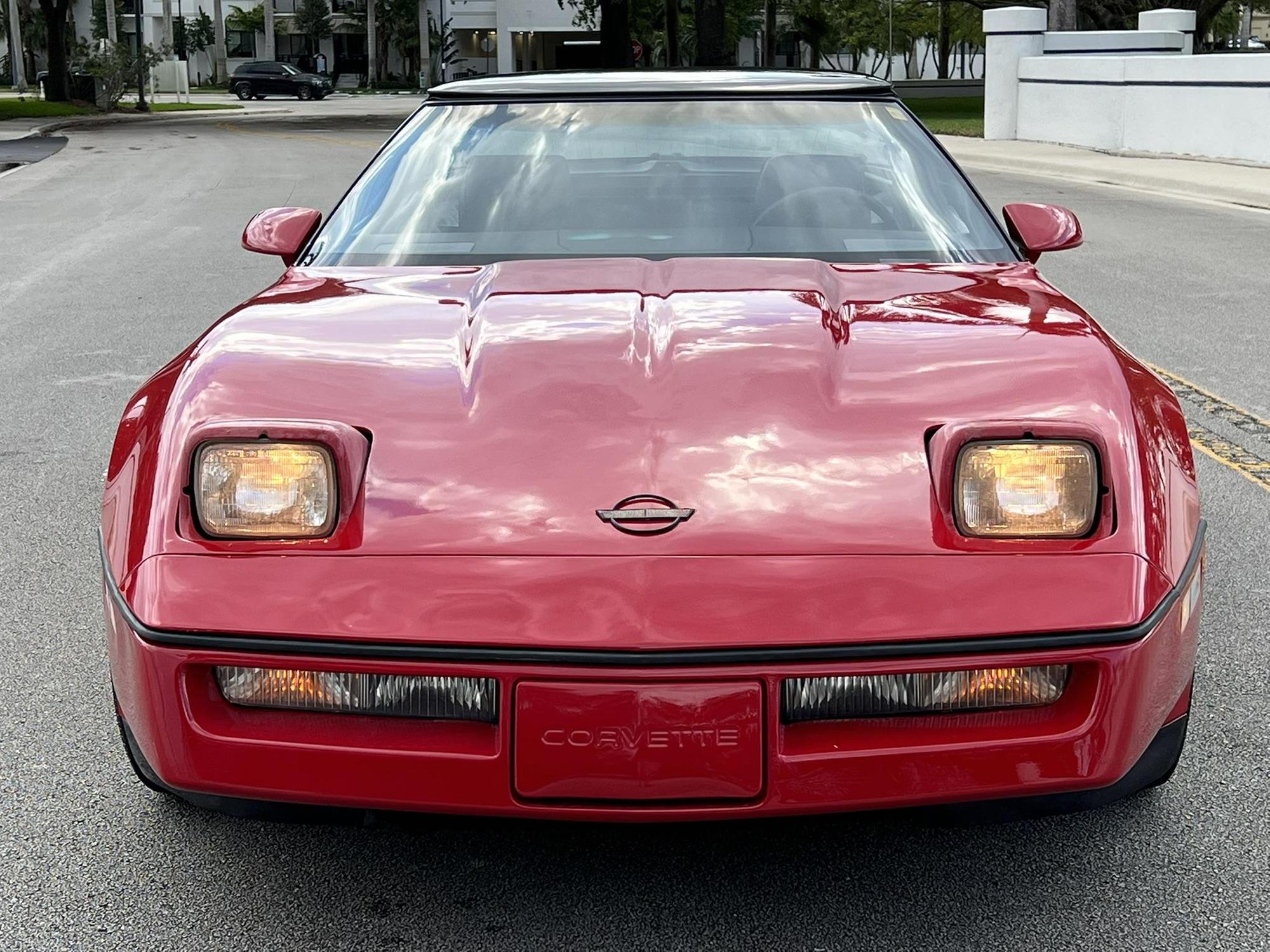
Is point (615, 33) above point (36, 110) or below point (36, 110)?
above

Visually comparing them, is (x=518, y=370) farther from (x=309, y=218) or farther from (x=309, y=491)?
(x=309, y=218)

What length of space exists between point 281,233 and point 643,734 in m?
2.24

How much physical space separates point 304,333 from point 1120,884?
69.2 inches

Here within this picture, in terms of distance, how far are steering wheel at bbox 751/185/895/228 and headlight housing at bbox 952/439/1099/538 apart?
1316 millimetres

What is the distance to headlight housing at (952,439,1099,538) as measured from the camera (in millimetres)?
2338

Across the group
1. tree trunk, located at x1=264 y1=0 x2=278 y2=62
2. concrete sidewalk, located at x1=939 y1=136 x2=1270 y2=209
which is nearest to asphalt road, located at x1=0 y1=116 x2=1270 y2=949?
concrete sidewalk, located at x1=939 y1=136 x2=1270 y2=209

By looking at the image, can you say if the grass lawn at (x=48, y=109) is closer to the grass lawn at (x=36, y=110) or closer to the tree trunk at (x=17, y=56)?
the grass lawn at (x=36, y=110)

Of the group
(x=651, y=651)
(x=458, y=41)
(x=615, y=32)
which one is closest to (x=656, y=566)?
(x=651, y=651)

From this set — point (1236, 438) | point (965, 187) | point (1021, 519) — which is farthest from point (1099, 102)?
point (1021, 519)

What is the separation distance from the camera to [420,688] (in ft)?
7.32

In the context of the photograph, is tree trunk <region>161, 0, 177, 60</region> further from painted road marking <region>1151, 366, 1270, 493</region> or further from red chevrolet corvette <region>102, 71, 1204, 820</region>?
red chevrolet corvette <region>102, 71, 1204, 820</region>

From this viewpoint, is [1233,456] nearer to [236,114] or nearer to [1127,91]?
[1127,91]

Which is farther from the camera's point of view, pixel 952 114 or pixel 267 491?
pixel 952 114

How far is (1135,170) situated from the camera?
19.8 m
